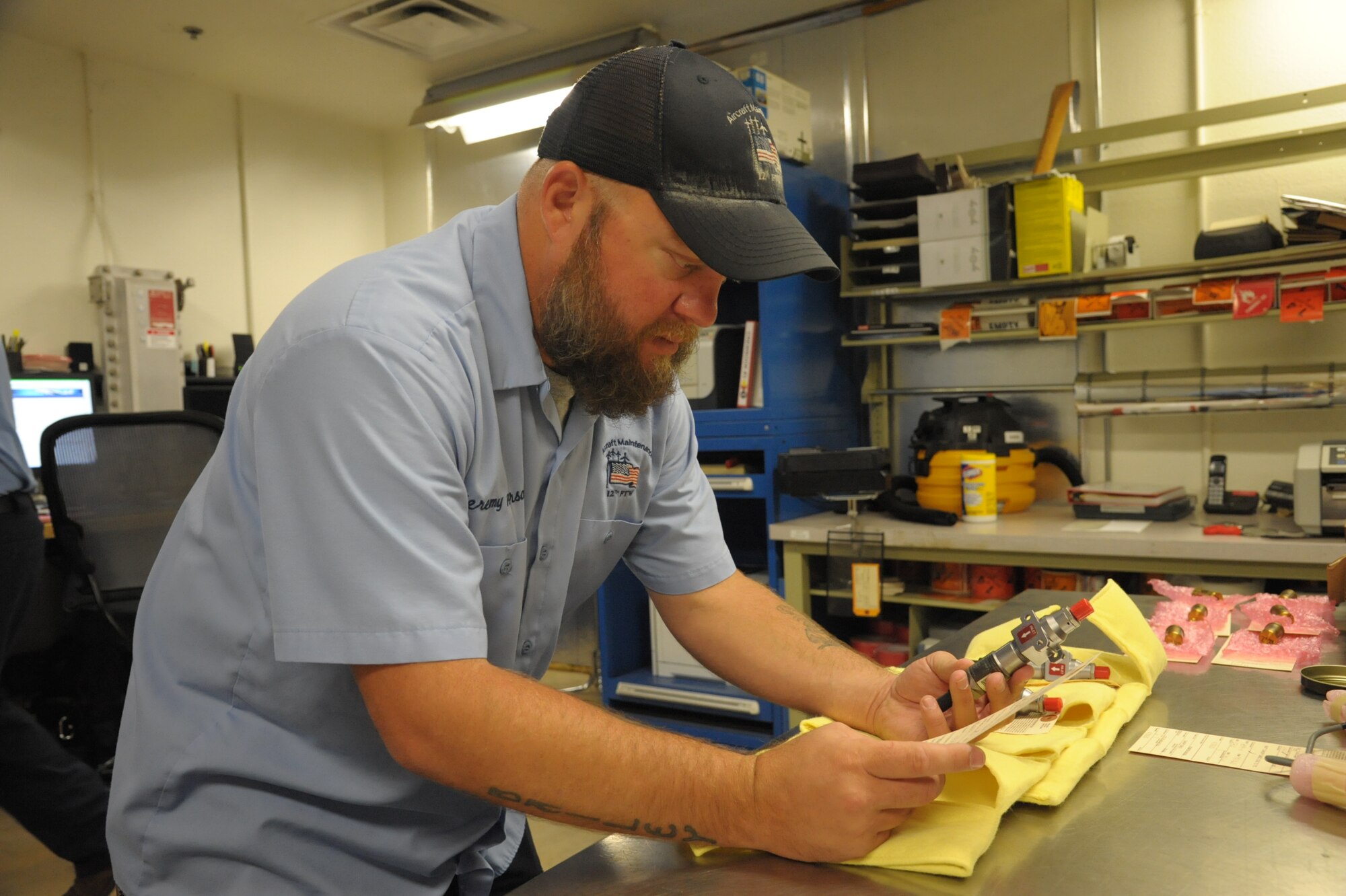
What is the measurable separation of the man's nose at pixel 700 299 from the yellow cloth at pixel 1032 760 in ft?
1.48

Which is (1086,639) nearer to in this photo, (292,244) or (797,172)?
(797,172)

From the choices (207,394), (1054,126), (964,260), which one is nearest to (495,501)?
(964,260)

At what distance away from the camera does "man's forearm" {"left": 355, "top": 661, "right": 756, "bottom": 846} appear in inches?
30.1

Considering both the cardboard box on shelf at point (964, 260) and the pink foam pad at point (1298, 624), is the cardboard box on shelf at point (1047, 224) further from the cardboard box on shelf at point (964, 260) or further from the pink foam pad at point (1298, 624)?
the pink foam pad at point (1298, 624)

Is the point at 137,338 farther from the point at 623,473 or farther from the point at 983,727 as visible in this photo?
the point at 983,727

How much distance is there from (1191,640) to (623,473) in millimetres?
761

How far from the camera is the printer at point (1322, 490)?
7.18ft

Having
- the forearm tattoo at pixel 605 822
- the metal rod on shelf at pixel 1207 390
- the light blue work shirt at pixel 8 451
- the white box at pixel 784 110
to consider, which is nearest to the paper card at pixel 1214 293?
the metal rod on shelf at pixel 1207 390

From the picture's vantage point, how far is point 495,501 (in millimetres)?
949

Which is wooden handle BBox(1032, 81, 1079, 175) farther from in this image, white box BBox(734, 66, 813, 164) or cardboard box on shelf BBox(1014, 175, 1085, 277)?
white box BBox(734, 66, 813, 164)

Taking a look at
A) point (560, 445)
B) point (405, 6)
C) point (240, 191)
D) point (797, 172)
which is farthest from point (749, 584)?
point (240, 191)

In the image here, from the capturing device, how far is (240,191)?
15.3ft

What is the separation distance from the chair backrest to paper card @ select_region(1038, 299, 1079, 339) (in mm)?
2332

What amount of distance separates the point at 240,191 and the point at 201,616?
171 inches
